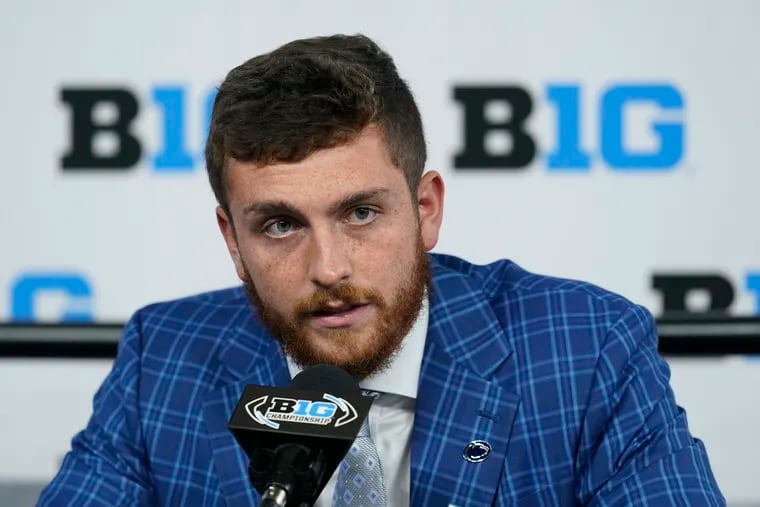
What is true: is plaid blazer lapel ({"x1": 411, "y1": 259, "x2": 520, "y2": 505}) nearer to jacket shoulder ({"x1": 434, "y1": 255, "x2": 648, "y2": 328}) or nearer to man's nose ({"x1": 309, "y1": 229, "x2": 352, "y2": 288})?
jacket shoulder ({"x1": 434, "y1": 255, "x2": 648, "y2": 328})

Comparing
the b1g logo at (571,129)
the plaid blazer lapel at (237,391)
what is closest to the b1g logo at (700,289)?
the b1g logo at (571,129)

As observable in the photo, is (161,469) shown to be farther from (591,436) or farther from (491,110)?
(491,110)

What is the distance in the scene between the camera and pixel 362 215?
1470 millimetres

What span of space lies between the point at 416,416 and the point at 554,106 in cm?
97

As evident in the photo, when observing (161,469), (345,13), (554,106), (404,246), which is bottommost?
(161,469)

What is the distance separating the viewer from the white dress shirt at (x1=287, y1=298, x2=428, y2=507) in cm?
158

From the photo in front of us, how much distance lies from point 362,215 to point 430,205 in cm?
21

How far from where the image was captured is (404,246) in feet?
4.98

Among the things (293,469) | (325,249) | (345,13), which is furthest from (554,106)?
(293,469)

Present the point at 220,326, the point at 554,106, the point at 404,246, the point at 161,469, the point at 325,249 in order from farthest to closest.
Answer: the point at 554,106 < the point at 220,326 < the point at 161,469 < the point at 404,246 < the point at 325,249

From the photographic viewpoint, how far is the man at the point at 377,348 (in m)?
1.45

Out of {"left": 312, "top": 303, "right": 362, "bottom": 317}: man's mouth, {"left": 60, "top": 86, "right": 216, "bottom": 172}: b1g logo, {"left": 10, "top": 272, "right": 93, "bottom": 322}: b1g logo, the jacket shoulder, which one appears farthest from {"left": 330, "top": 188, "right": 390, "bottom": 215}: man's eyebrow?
{"left": 10, "top": 272, "right": 93, "bottom": 322}: b1g logo

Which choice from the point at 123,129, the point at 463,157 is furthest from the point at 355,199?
the point at 123,129

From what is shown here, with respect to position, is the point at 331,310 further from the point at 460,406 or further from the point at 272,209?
the point at 460,406
